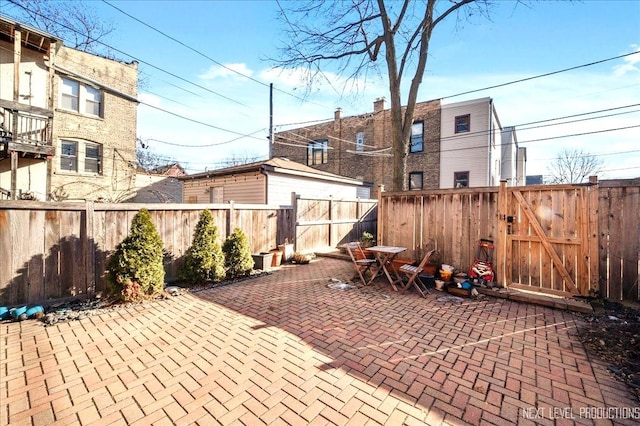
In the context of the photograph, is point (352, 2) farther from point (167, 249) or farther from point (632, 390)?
point (632, 390)

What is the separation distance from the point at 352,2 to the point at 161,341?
35.4 feet

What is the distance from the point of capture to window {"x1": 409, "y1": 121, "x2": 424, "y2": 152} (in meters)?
17.5

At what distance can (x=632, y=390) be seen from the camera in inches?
95.3

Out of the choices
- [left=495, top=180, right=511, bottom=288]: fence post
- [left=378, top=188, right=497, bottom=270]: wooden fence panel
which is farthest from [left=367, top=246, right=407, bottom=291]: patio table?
[left=495, top=180, right=511, bottom=288]: fence post

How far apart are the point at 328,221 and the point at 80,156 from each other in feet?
44.5

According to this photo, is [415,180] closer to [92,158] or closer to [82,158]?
[92,158]

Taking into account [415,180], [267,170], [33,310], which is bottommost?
[33,310]

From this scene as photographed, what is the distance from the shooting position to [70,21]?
14.2 metres

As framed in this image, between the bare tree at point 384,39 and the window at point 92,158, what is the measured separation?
11.8 meters

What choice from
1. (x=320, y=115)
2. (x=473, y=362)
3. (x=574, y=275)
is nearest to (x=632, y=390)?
(x=473, y=362)

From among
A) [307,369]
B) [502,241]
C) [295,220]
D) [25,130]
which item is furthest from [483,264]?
[25,130]

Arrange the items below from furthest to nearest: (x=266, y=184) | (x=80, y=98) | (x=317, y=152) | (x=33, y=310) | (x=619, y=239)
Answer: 1. (x=317, y=152)
2. (x=80, y=98)
3. (x=266, y=184)
4. (x=619, y=239)
5. (x=33, y=310)

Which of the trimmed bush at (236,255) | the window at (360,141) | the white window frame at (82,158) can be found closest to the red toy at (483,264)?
the trimmed bush at (236,255)

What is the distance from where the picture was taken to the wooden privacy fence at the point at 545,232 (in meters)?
4.41
